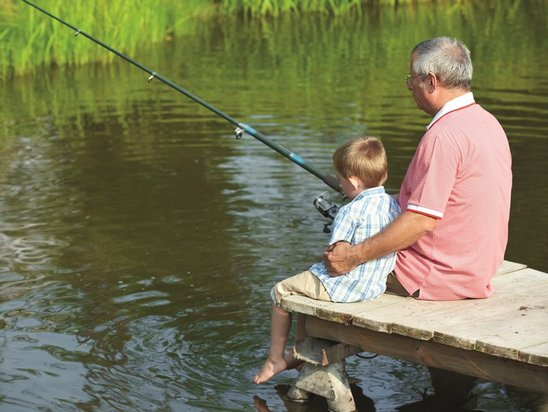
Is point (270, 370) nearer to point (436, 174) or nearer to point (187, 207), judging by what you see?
point (436, 174)

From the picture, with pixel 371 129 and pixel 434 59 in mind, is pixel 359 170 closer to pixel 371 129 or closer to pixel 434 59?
pixel 434 59

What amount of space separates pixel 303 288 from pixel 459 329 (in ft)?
2.33

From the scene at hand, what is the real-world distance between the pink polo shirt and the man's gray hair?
0.09m

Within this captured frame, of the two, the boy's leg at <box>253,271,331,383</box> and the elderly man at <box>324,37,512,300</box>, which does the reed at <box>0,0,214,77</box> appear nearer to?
the boy's leg at <box>253,271,331,383</box>

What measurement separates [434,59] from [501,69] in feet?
33.7

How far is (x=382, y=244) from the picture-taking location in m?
4.67

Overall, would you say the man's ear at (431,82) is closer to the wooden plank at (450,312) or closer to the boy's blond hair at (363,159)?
the boy's blond hair at (363,159)

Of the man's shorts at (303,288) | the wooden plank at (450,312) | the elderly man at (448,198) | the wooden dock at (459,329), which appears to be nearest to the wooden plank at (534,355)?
the wooden dock at (459,329)

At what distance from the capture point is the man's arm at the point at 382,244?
15.1 ft

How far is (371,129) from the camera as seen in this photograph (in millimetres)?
11117

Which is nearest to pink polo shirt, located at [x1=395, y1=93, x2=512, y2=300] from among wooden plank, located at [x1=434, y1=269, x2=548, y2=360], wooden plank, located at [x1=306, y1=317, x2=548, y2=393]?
wooden plank, located at [x1=434, y1=269, x2=548, y2=360]

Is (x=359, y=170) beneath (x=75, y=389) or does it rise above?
above

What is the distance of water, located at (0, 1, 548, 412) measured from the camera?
5.47m

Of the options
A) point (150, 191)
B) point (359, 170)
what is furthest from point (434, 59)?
point (150, 191)
